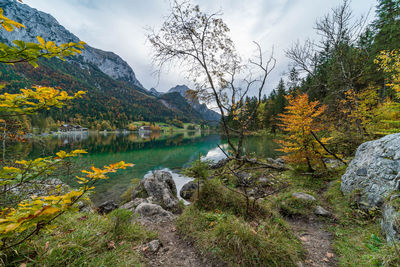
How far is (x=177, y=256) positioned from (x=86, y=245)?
6.24 ft

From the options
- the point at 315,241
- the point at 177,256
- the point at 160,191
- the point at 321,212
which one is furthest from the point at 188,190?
the point at 315,241

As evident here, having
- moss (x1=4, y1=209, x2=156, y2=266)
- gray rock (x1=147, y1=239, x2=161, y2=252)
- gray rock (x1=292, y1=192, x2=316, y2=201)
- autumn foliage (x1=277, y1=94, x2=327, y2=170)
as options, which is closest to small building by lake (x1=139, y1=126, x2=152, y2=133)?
autumn foliage (x1=277, y1=94, x2=327, y2=170)

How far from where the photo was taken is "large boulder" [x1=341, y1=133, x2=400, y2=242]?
3.33 meters

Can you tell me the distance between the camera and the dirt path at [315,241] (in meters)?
3.40

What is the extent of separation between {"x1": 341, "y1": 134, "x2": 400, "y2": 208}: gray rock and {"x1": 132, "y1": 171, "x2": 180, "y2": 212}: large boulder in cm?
743

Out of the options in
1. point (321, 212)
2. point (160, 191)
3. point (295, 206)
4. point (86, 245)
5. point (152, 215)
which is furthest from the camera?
point (160, 191)

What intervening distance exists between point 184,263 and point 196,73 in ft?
20.4

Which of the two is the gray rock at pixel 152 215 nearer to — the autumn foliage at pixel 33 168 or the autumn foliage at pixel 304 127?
the autumn foliage at pixel 33 168

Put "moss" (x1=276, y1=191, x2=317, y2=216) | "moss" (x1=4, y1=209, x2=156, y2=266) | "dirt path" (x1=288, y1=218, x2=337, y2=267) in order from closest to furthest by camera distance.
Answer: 1. "moss" (x1=4, y1=209, x2=156, y2=266)
2. "dirt path" (x1=288, y1=218, x2=337, y2=267)
3. "moss" (x1=276, y1=191, x2=317, y2=216)

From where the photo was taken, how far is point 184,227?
174 inches

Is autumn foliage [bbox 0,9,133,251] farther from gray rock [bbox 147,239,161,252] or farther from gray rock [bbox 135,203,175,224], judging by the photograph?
gray rock [bbox 135,203,175,224]

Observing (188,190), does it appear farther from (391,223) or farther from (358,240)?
(391,223)

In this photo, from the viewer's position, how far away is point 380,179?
13.9ft

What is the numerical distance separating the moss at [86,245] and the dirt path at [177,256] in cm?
44
